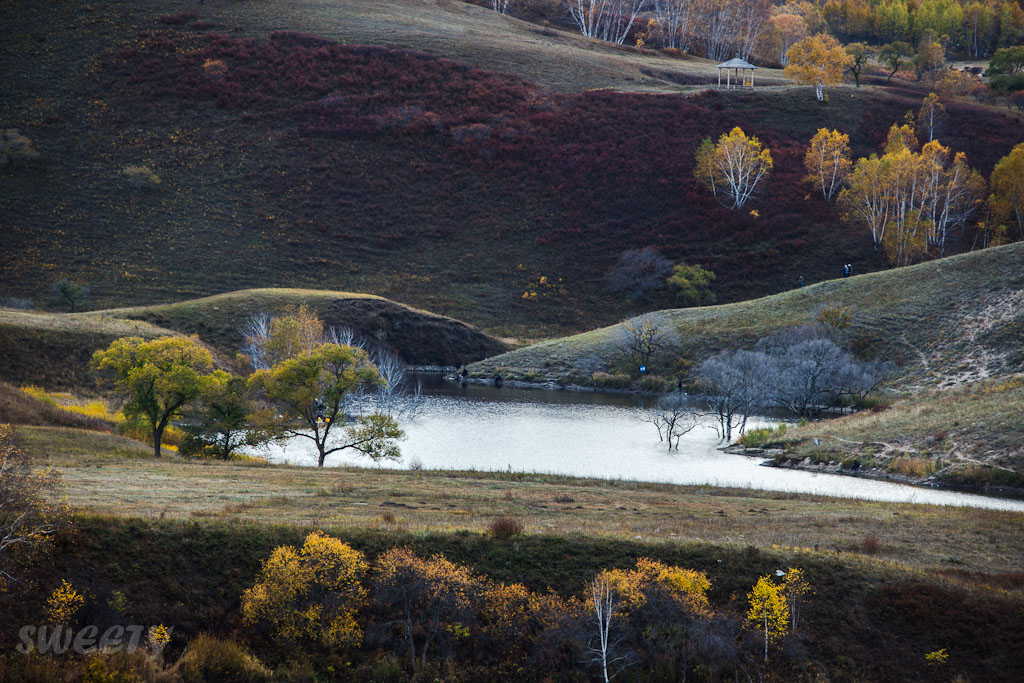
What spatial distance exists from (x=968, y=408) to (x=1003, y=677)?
1238 inches

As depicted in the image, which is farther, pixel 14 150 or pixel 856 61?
pixel 856 61

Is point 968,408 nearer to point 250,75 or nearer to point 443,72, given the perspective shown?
point 443,72

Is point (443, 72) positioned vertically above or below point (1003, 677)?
above

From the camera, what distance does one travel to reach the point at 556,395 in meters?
67.1

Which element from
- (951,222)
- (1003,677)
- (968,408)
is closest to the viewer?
(1003,677)

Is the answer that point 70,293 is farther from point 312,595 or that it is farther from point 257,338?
point 312,595

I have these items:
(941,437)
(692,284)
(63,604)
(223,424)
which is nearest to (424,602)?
Result: (63,604)

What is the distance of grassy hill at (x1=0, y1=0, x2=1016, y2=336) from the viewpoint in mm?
92688

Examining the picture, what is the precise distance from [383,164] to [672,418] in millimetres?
68697

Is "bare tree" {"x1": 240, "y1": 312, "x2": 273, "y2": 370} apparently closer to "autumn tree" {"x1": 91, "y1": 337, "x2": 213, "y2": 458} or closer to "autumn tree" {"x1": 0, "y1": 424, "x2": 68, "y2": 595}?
"autumn tree" {"x1": 91, "y1": 337, "x2": 213, "y2": 458}

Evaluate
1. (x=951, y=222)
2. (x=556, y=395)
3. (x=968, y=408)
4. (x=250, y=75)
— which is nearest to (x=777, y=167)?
(x=951, y=222)

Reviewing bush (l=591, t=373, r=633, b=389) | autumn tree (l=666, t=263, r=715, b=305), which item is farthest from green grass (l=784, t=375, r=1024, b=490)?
autumn tree (l=666, t=263, r=715, b=305)

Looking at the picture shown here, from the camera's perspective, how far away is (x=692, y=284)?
91.6 m

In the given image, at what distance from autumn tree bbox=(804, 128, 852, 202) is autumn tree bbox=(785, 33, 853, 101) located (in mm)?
16772
